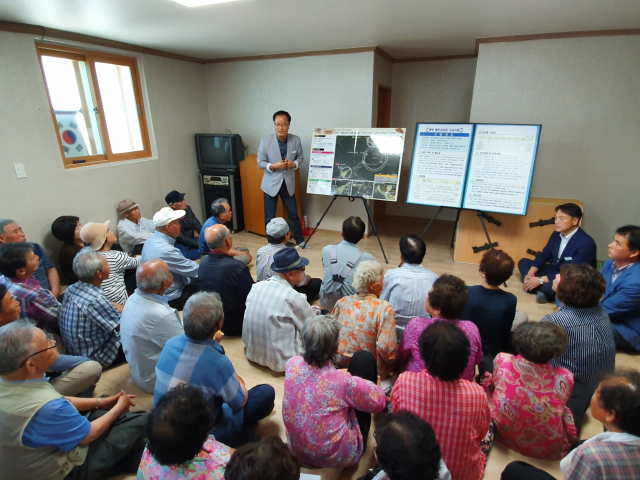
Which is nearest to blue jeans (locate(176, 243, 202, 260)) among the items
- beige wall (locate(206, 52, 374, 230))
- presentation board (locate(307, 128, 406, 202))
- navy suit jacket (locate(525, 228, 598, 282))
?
presentation board (locate(307, 128, 406, 202))

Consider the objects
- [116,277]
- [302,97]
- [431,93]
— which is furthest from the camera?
[431,93]

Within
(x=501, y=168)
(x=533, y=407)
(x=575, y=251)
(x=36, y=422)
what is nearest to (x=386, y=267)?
(x=501, y=168)

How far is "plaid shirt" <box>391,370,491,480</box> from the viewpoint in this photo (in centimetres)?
133

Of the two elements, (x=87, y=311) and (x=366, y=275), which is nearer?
(x=366, y=275)

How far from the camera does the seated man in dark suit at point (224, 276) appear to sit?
8.48 ft

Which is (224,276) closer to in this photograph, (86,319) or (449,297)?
(86,319)

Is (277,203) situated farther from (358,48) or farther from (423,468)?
(423,468)

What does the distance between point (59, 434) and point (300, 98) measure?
4638 millimetres

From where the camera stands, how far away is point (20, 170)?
3.28 metres

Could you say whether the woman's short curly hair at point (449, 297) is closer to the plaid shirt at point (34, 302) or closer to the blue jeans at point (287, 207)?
the plaid shirt at point (34, 302)

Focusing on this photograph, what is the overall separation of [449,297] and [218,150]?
430 cm

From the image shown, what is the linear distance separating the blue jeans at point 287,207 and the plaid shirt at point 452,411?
137 inches

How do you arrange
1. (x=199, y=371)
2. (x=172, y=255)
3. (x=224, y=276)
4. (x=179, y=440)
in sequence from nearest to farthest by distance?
(x=179, y=440), (x=199, y=371), (x=224, y=276), (x=172, y=255)

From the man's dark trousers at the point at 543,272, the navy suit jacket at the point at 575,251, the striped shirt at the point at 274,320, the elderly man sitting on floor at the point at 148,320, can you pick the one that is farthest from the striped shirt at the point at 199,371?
the navy suit jacket at the point at 575,251
